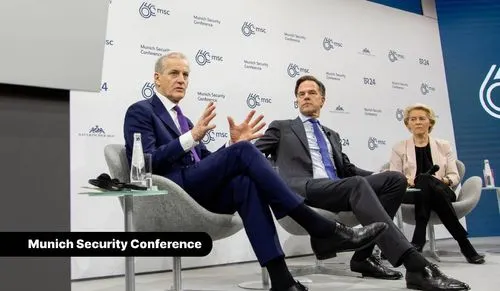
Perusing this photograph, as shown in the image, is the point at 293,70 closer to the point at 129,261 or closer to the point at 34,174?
the point at 129,261

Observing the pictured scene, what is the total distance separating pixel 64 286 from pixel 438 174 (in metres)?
3.68

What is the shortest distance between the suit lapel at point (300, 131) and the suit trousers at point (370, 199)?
0.39m

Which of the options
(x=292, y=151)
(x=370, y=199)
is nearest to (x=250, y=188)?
(x=370, y=199)

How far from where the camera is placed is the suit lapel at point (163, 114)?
2.77 m

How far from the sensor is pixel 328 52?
5.48 meters

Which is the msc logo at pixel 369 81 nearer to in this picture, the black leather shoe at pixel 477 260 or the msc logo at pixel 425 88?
the msc logo at pixel 425 88

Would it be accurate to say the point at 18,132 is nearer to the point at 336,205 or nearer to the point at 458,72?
the point at 336,205

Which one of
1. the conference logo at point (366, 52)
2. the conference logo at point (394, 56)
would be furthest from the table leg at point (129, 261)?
the conference logo at point (394, 56)

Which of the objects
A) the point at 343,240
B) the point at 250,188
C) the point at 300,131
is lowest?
the point at 343,240

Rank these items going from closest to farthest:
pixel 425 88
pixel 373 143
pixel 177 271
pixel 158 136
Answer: pixel 177 271
pixel 158 136
pixel 373 143
pixel 425 88

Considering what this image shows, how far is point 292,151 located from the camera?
3.41 m

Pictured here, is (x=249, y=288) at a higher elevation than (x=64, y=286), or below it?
below

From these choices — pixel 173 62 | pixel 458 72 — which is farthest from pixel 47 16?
pixel 458 72

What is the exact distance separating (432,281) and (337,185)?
0.75m
